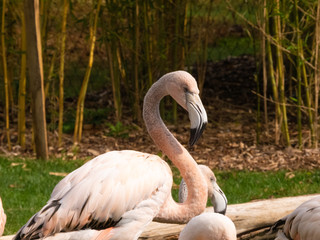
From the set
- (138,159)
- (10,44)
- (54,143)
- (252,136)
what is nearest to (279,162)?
(252,136)

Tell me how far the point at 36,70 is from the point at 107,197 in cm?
312

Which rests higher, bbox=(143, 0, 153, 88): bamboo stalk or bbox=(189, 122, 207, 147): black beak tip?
bbox=(189, 122, 207, 147): black beak tip

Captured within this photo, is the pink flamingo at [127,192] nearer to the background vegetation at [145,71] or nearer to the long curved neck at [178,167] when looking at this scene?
the long curved neck at [178,167]

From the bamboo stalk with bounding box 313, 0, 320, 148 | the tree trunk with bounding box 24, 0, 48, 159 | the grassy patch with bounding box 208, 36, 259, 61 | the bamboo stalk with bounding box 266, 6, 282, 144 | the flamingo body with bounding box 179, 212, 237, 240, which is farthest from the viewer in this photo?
the grassy patch with bounding box 208, 36, 259, 61

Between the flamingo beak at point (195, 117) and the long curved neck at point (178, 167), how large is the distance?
0.73 feet

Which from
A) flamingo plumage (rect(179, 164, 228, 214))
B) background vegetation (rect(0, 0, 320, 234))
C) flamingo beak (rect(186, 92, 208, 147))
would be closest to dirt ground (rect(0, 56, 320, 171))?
background vegetation (rect(0, 0, 320, 234))

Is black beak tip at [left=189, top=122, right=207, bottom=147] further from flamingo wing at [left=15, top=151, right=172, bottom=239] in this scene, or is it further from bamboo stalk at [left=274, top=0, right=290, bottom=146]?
bamboo stalk at [left=274, top=0, right=290, bottom=146]

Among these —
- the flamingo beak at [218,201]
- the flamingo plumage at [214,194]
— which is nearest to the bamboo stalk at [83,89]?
the flamingo plumage at [214,194]

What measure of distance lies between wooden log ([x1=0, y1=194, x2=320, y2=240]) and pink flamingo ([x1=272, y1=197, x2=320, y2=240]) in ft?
1.53

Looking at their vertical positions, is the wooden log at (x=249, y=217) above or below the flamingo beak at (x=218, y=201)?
below

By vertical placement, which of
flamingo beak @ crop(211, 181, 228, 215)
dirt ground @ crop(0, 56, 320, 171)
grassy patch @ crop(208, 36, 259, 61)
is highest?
flamingo beak @ crop(211, 181, 228, 215)

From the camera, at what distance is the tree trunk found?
18.4 ft

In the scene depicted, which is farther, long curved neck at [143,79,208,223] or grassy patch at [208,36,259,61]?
grassy patch at [208,36,259,61]

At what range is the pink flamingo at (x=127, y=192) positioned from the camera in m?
2.75
